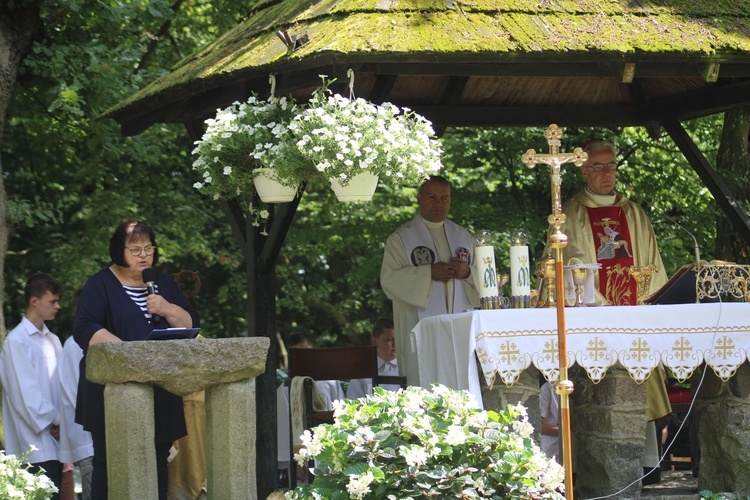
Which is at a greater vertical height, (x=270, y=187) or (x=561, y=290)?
(x=270, y=187)

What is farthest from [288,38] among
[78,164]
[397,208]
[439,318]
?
[397,208]

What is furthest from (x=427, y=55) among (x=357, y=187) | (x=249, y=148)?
(x=249, y=148)

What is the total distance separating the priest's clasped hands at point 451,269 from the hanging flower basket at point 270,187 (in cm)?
179

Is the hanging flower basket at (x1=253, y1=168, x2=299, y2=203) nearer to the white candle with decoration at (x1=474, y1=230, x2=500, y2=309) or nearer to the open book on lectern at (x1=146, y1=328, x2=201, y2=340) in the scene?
the white candle with decoration at (x1=474, y1=230, x2=500, y2=309)

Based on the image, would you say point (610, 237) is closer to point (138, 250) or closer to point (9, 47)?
point (138, 250)

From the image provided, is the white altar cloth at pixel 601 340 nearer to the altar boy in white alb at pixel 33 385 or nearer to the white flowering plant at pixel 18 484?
the white flowering plant at pixel 18 484

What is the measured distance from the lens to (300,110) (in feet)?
24.1

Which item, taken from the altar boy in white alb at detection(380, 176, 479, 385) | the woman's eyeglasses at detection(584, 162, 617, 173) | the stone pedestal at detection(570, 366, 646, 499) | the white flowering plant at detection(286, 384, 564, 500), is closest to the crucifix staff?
the white flowering plant at detection(286, 384, 564, 500)

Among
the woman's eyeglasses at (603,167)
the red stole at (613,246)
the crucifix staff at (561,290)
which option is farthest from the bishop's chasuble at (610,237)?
the crucifix staff at (561,290)

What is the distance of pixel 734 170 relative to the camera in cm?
1158

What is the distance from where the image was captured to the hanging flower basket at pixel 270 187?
738 centimetres

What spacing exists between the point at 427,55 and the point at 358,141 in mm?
643

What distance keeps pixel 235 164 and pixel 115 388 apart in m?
2.02

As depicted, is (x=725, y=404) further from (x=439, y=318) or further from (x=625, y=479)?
(x=439, y=318)
